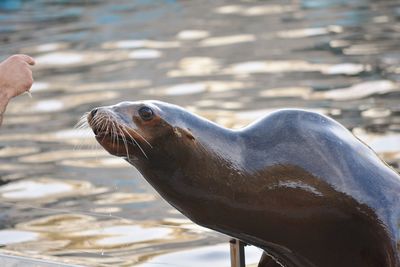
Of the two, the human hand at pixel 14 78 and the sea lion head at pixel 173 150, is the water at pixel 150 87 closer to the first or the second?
the human hand at pixel 14 78

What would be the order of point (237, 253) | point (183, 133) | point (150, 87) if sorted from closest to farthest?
point (183, 133), point (237, 253), point (150, 87)

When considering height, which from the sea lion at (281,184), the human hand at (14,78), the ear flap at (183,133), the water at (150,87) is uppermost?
the human hand at (14,78)

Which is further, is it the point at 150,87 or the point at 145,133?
the point at 150,87

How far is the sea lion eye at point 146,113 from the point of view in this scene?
3305 millimetres

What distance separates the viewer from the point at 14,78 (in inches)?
149

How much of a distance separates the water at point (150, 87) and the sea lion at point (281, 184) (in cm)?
106

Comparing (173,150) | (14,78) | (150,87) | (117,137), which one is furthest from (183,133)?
(150,87)

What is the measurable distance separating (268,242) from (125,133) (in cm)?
54

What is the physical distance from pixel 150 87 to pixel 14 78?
296 inches

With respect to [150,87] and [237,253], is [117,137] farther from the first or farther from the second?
[150,87]

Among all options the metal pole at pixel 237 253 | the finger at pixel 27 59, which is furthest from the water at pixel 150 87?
the finger at pixel 27 59

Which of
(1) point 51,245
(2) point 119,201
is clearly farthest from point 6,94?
(2) point 119,201

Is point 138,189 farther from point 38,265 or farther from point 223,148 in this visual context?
point 223,148

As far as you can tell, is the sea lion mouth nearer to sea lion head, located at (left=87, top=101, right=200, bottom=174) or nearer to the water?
sea lion head, located at (left=87, top=101, right=200, bottom=174)
